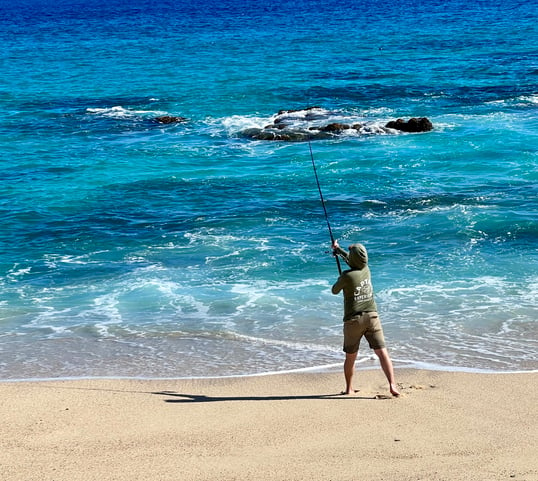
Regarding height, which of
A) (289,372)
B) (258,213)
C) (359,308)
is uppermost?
(359,308)

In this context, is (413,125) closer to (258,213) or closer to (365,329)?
(258,213)

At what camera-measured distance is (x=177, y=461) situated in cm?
673

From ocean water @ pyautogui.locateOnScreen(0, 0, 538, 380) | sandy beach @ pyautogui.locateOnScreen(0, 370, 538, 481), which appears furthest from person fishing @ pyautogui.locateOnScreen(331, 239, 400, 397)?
ocean water @ pyautogui.locateOnScreen(0, 0, 538, 380)

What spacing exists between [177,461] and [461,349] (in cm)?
447

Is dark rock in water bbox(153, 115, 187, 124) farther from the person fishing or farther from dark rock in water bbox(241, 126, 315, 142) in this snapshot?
the person fishing

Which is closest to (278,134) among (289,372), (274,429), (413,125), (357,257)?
(413,125)

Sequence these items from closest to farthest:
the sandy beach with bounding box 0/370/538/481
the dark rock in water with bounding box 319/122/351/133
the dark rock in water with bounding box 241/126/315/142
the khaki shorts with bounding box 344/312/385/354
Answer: the sandy beach with bounding box 0/370/538/481 < the khaki shorts with bounding box 344/312/385/354 < the dark rock in water with bounding box 241/126/315/142 < the dark rock in water with bounding box 319/122/351/133

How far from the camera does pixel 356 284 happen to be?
8195 mm

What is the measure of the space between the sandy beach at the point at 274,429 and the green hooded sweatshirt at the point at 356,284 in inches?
33.1

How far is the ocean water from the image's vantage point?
10.7 meters

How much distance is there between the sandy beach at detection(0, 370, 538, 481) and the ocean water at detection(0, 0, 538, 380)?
2.76ft

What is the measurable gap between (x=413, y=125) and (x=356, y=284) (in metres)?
16.2

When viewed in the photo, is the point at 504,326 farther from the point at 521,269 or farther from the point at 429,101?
the point at 429,101

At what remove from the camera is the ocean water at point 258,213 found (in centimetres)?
1074
